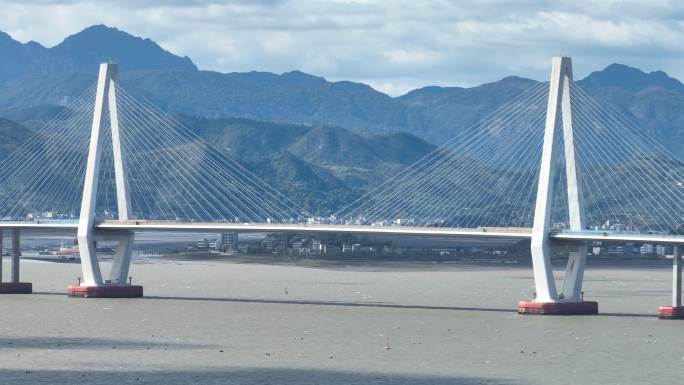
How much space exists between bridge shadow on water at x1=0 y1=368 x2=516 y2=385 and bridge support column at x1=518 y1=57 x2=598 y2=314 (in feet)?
61.2

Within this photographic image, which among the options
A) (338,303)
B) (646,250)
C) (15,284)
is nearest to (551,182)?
(338,303)

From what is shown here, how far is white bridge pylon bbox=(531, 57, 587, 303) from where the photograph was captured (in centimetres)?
6331

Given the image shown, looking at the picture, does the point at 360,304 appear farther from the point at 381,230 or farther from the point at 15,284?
the point at 15,284

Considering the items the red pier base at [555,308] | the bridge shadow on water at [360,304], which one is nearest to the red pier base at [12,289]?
the bridge shadow on water at [360,304]

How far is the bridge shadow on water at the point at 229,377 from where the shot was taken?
4366 centimetres

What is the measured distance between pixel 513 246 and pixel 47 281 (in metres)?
67.3

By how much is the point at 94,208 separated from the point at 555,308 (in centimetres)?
1967

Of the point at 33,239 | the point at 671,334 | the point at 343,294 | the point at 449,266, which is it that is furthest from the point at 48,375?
the point at 33,239

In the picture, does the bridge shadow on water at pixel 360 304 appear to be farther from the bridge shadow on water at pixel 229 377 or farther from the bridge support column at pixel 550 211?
the bridge shadow on water at pixel 229 377

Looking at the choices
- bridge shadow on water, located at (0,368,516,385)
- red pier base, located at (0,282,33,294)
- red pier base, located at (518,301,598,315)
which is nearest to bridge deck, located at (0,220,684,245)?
red pier base, located at (518,301,598,315)

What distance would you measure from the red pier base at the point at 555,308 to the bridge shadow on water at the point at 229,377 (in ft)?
63.7

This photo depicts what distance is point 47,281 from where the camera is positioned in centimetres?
9406

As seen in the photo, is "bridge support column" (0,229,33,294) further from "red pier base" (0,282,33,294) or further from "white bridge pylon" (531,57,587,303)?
"white bridge pylon" (531,57,587,303)

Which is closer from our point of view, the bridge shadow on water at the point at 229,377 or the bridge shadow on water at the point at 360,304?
the bridge shadow on water at the point at 229,377
